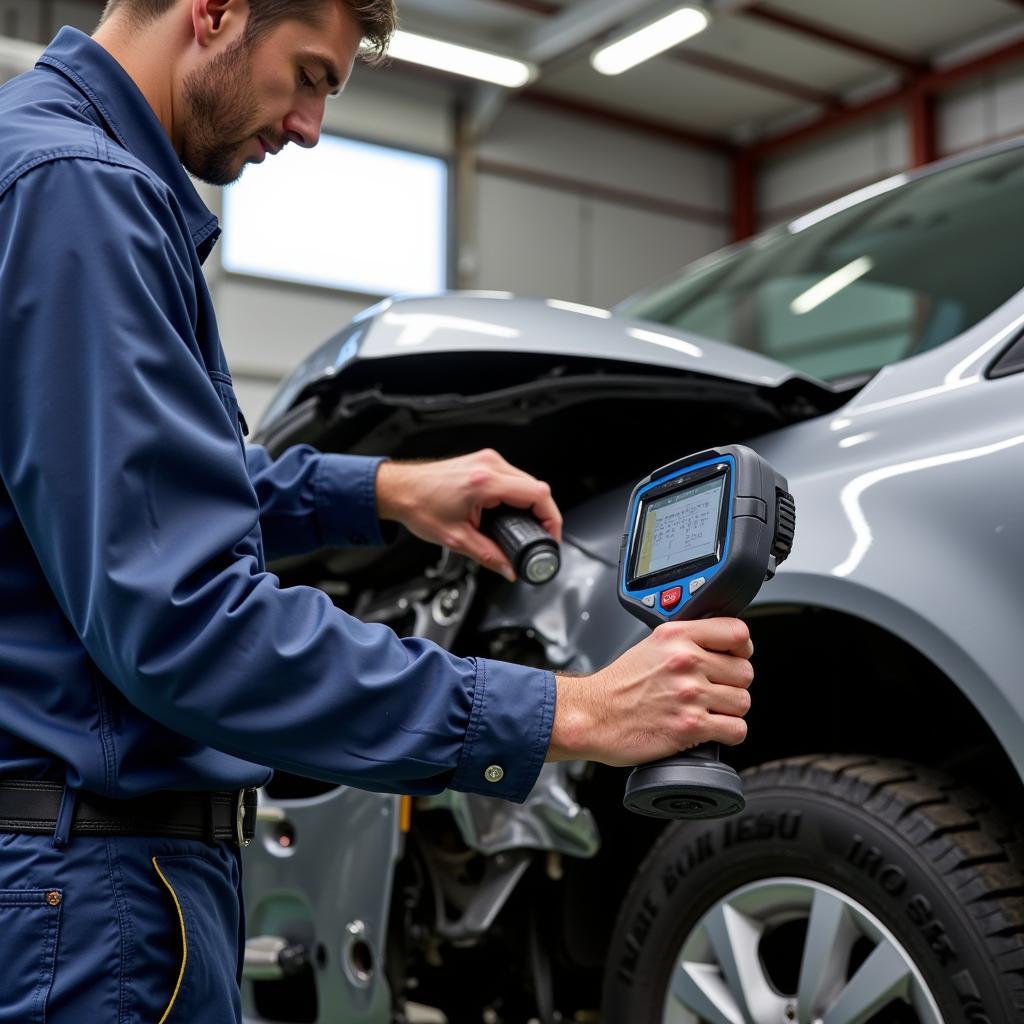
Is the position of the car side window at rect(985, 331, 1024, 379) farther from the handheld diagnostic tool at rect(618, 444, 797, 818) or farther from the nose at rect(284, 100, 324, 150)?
the nose at rect(284, 100, 324, 150)

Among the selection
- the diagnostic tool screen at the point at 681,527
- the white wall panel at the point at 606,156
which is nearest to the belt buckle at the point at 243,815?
the diagnostic tool screen at the point at 681,527

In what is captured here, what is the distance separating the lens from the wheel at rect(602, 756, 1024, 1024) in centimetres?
130

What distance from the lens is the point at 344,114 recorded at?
10.1 meters

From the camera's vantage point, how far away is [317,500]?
1642 millimetres

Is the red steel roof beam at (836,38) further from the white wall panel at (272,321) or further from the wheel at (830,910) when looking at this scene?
the wheel at (830,910)

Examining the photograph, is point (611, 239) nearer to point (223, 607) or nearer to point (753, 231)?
point (753, 231)

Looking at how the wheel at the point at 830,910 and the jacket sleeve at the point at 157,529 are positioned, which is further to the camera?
the wheel at the point at 830,910

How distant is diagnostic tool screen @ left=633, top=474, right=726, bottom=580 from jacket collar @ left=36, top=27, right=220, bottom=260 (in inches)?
19.1

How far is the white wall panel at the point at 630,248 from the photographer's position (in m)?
11.6

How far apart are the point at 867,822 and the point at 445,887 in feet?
2.10

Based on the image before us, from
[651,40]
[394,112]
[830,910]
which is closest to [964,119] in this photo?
[651,40]

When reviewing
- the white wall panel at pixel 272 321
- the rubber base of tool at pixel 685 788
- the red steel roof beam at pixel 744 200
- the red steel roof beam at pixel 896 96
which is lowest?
the rubber base of tool at pixel 685 788

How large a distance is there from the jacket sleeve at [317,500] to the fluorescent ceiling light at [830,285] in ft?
3.09

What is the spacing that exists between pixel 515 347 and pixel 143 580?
76 cm
